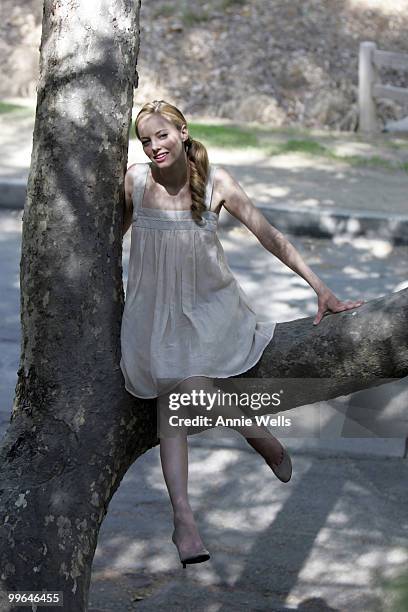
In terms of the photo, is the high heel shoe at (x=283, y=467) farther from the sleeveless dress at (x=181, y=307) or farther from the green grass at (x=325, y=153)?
the green grass at (x=325, y=153)

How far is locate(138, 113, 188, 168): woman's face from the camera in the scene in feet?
11.3

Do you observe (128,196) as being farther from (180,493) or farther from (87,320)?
(180,493)

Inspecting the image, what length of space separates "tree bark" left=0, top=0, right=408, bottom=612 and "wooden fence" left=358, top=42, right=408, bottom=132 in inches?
403

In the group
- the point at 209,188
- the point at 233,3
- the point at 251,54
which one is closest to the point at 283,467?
the point at 209,188

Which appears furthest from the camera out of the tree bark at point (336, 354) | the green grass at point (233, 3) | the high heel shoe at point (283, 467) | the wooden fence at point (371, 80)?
the green grass at point (233, 3)

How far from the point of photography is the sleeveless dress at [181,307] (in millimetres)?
3312

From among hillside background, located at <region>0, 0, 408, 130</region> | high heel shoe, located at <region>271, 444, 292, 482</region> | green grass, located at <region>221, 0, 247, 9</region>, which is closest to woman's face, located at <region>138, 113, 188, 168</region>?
high heel shoe, located at <region>271, 444, 292, 482</region>

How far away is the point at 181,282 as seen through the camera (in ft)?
11.3

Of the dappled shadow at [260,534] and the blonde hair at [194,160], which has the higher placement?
the blonde hair at [194,160]

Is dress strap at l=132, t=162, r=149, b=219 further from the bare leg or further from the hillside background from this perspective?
the hillside background

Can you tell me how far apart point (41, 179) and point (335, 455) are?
2.99 metres

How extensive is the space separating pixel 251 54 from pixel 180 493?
13794mm

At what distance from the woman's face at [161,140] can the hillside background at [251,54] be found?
10957 millimetres

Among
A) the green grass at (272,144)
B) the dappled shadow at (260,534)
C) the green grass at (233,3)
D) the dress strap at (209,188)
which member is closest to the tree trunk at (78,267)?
the dress strap at (209,188)
